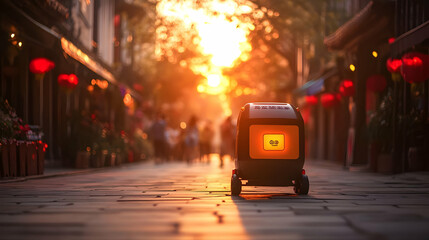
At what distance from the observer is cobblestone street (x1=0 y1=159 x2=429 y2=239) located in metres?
6.27

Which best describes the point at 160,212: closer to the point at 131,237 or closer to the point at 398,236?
the point at 131,237

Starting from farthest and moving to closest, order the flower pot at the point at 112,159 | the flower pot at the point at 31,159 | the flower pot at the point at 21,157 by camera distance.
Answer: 1. the flower pot at the point at 112,159
2. the flower pot at the point at 31,159
3. the flower pot at the point at 21,157

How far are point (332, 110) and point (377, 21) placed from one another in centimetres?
1325

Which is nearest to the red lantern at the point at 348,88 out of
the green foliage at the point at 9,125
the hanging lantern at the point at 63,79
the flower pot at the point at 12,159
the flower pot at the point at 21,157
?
the hanging lantern at the point at 63,79

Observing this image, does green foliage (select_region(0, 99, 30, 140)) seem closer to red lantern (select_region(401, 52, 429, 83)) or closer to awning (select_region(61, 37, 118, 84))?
awning (select_region(61, 37, 118, 84))

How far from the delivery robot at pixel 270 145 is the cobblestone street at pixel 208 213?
13.6 inches

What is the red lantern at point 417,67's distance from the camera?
48.8ft

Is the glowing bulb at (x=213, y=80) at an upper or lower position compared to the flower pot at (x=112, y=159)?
upper

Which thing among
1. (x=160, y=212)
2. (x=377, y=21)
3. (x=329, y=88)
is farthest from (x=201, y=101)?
(x=160, y=212)

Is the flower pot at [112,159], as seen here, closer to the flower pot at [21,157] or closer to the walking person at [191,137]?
the walking person at [191,137]

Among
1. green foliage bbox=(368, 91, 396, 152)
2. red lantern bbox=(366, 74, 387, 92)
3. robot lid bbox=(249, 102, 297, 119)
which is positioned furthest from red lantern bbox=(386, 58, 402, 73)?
robot lid bbox=(249, 102, 297, 119)

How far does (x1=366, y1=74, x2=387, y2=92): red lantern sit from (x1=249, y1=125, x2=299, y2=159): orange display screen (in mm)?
10392

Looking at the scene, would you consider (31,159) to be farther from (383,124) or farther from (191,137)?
(191,137)

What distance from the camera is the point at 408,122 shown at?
16.9 meters
